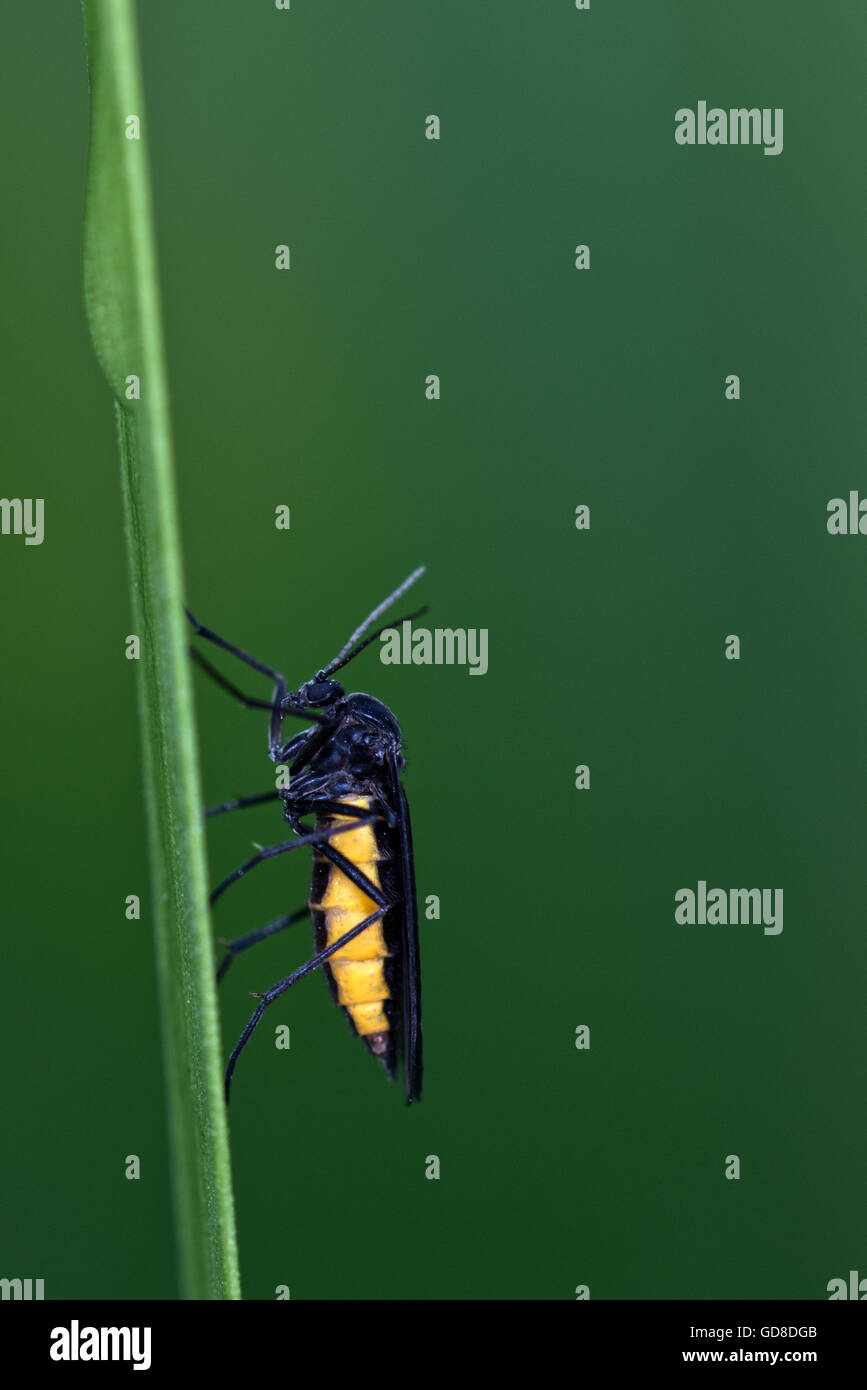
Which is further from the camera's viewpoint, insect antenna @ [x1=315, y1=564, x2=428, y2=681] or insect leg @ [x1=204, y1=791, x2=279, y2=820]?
insect antenna @ [x1=315, y1=564, x2=428, y2=681]

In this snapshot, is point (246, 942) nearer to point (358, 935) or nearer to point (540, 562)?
point (358, 935)

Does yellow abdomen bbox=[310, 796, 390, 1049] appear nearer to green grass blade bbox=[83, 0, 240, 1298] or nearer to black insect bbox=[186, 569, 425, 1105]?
black insect bbox=[186, 569, 425, 1105]

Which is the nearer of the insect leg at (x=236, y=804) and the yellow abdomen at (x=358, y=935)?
the insect leg at (x=236, y=804)

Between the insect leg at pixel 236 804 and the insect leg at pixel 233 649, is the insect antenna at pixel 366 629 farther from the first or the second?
the insect leg at pixel 236 804

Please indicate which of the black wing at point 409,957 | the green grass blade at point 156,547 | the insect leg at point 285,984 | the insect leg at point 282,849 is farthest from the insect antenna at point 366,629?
the green grass blade at point 156,547

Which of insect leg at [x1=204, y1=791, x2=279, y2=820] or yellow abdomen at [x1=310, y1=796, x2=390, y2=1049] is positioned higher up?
insect leg at [x1=204, y1=791, x2=279, y2=820]

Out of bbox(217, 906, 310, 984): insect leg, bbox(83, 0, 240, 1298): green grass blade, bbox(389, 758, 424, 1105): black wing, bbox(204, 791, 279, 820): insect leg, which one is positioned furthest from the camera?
bbox(389, 758, 424, 1105): black wing

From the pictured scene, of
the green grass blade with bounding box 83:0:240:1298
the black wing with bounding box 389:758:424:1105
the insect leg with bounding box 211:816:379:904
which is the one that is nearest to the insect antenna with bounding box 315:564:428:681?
the black wing with bounding box 389:758:424:1105
